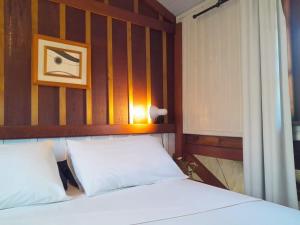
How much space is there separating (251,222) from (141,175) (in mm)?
937

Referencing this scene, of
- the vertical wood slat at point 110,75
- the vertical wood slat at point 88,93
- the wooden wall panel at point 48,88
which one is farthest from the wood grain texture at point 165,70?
the wooden wall panel at point 48,88

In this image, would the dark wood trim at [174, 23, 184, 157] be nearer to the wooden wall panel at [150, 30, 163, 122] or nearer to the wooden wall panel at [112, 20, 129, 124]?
the wooden wall panel at [150, 30, 163, 122]

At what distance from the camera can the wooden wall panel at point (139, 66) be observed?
2.64 meters

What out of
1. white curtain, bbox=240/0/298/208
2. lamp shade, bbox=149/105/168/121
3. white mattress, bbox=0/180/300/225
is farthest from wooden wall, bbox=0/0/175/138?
white curtain, bbox=240/0/298/208

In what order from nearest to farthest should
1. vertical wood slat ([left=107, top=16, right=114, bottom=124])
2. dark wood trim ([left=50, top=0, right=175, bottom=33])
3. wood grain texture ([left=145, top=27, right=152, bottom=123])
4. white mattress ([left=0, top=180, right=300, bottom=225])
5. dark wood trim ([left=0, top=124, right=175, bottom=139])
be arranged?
Result: white mattress ([left=0, top=180, right=300, bottom=225]), dark wood trim ([left=0, top=124, right=175, bottom=139]), dark wood trim ([left=50, top=0, right=175, bottom=33]), vertical wood slat ([left=107, top=16, right=114, bottom=124]), wood grain texture ([left=145, top=27, right=152, bottom=123])

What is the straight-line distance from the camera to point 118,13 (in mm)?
2543

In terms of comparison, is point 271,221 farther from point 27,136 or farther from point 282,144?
point 27,136

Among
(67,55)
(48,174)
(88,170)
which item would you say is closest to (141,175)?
(88,170)

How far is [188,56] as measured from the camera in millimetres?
2758

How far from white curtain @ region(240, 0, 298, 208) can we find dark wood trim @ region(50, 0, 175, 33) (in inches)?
39.0

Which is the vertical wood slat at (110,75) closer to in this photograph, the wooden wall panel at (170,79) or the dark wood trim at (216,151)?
the wooden wall panel at (170,79)

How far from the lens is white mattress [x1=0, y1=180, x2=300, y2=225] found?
4.08 ft

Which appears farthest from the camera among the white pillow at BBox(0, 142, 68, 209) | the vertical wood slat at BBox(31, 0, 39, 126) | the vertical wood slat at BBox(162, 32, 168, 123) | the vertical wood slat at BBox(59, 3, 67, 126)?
the vertical wood slat at BBox(162, 32, 168, 123)

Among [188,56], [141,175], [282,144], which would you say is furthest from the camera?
[188,56]
